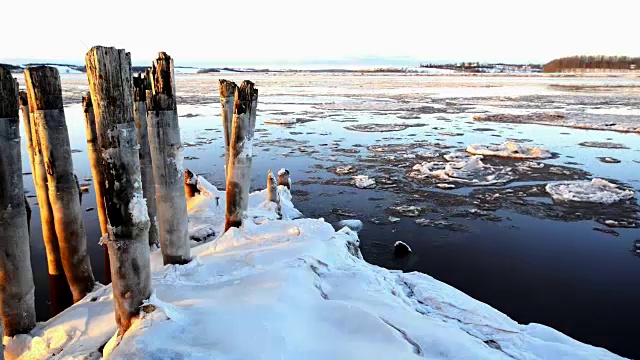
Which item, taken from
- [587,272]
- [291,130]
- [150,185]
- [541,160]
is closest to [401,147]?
[541,160]

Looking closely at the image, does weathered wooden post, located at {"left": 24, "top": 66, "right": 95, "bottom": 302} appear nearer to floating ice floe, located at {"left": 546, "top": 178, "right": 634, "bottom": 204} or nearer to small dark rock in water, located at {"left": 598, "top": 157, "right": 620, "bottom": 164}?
floating ice floe, located at {"left": 546, "top": 178, "right": 634, "bottom": 204}

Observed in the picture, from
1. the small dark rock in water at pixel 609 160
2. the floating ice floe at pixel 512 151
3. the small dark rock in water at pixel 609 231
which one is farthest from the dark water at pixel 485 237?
the floating ice floe at pixel 512 151

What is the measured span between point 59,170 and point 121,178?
2.67m

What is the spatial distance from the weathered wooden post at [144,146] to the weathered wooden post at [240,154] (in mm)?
1502

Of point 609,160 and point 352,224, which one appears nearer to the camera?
point 352,224

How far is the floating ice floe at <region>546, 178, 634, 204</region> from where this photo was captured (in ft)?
44.8

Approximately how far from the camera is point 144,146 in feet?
28.3

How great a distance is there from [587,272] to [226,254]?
774 centimetres

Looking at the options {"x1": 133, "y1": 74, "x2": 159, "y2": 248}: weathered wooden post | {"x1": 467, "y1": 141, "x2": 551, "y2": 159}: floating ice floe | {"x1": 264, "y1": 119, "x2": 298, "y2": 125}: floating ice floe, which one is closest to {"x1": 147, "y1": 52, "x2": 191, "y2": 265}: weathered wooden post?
{"x1": 133, "y1": 74, "x2": 159, "y2": 248}: weathered wooden post

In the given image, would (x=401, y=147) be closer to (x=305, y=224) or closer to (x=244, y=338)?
(x=305, y=224)

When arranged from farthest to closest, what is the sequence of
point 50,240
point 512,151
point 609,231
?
point 512,151, point 609,231, point 50,240

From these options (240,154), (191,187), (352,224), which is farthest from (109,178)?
(352,224)

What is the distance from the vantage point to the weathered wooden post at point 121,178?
4621mm

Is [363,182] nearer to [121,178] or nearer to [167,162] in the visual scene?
[167,162]
